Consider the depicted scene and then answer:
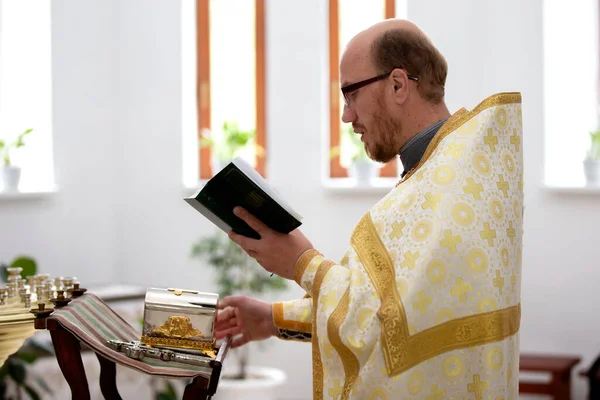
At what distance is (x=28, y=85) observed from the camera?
5.80 metres

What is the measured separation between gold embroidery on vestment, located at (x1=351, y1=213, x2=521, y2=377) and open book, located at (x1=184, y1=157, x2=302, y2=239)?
0.24 metres

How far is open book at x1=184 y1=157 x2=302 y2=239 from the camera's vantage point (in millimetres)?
1921

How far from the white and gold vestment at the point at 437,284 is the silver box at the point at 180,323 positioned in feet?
0.91

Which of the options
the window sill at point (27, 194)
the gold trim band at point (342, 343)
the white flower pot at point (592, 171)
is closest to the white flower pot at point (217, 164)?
the window sill at point (27, 194)

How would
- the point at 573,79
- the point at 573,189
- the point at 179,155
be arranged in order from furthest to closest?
1. the point at 179,155
2. the point at 573,79
3. the point at 573,189

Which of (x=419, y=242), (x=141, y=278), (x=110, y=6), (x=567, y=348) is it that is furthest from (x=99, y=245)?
(x=419, y=242)

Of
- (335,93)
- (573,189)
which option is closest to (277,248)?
(573,189)

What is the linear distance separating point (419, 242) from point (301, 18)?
13.8 ft

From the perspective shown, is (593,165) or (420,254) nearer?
(420,254)

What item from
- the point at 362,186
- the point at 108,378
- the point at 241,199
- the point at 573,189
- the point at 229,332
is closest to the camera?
the point at 241,199

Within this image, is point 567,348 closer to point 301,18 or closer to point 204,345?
point 301,18

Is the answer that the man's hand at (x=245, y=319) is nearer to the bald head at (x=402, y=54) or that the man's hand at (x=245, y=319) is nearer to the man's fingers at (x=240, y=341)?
the man's fingers at (x=240, y=341)

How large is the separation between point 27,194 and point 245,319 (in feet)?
11.6

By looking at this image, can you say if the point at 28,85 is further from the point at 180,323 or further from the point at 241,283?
the point at 180,323
